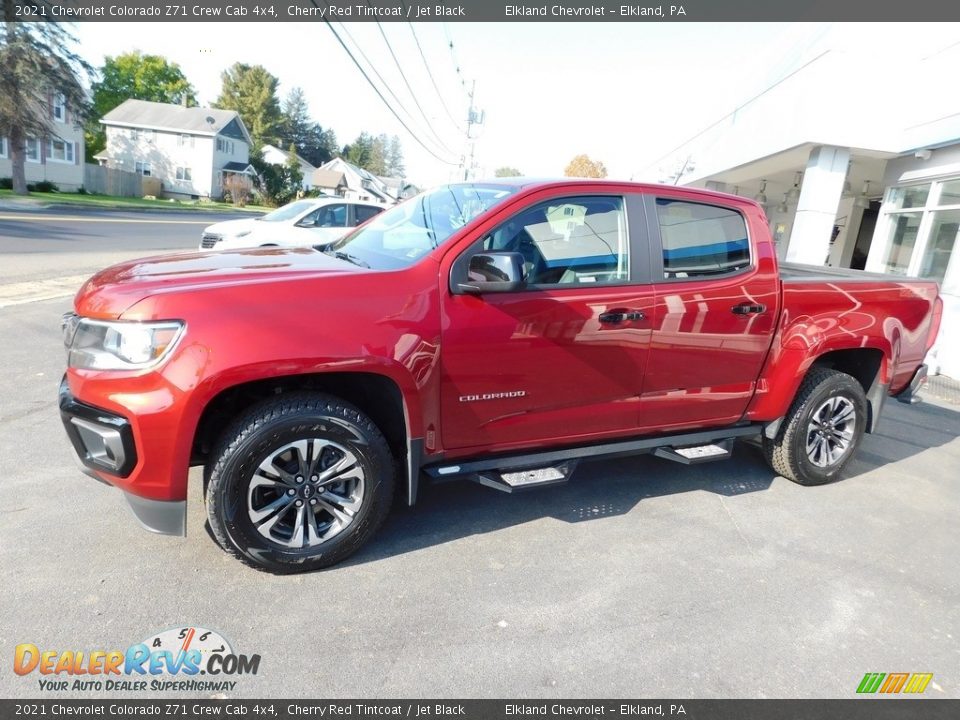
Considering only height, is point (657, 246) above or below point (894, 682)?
above

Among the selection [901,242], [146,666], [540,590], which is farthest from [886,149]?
[146,666]

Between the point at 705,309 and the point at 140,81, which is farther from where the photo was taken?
the point at 140,81

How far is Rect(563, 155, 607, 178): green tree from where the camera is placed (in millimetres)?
63469

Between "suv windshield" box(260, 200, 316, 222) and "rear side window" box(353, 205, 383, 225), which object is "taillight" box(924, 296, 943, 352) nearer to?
"rear side window" box(353, 205, 383, 225)

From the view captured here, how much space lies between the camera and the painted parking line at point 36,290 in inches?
318

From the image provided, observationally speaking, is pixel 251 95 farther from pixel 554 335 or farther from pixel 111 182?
pixel 554 335

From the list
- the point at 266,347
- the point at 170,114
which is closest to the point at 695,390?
the point at 266,347

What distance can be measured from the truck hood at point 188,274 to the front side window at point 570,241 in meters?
0.89

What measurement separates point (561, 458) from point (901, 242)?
1085cm

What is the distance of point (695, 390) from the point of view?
3.92 metres

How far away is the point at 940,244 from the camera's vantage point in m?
9.85

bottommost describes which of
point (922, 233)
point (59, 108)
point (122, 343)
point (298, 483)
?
point (298, 483)

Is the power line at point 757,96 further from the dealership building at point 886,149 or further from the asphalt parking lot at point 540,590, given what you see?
the asphalt parking lot at point 540,590

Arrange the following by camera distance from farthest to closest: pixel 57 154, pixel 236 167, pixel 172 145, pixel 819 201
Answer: pixel 236 167 < pixel 172 145 < pixel 57 154 < pixel 819 201
